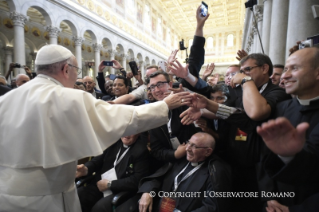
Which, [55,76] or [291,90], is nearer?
[291,90]

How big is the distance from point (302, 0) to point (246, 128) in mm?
2632

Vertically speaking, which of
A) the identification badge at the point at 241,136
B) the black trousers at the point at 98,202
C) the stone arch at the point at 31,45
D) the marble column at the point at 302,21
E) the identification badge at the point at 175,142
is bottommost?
the black trousers at the point at 98,202

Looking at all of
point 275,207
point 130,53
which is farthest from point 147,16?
point 275,207

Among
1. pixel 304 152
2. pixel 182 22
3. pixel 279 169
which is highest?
pixel 182 22

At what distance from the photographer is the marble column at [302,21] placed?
112 inches

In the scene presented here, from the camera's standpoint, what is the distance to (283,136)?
38.3 inches

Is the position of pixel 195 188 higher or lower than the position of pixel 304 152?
lower

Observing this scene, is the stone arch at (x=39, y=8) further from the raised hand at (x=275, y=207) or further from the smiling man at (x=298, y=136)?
the raised hand at (x=275, y=207)

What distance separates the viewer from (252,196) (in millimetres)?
2002

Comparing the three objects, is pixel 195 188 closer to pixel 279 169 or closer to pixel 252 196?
pixel 252 196

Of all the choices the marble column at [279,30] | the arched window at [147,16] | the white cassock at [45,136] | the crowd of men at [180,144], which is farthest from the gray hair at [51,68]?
the arched window at [147,16]

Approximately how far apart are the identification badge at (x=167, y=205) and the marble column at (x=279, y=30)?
4206 millimetres

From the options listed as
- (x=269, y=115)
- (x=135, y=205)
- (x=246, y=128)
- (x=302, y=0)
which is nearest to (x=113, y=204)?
(x=135, y=205)

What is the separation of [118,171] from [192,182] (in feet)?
3.57
